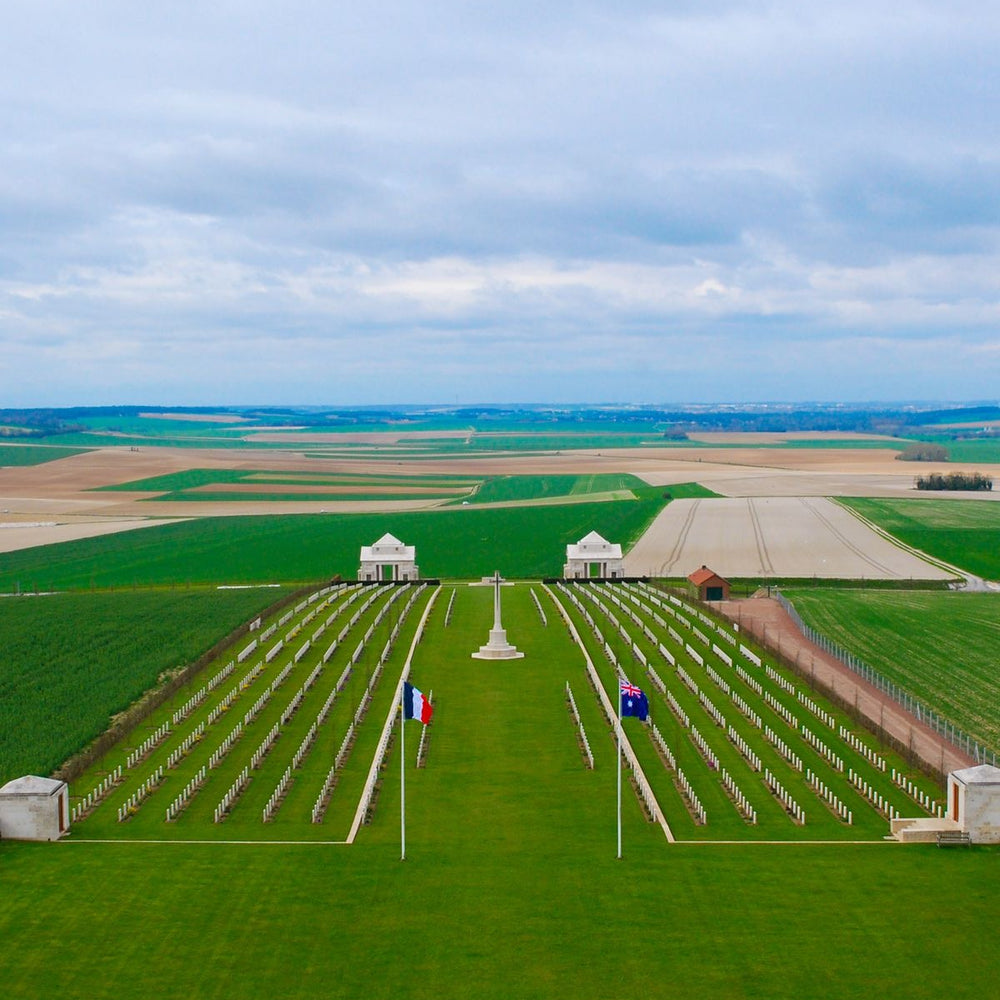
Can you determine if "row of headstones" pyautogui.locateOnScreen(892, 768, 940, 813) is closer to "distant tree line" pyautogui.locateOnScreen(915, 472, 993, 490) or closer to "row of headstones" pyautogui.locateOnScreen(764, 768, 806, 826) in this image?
"row of headstones" pyautogui.locateOnScreen(764, 768, 806, 826)

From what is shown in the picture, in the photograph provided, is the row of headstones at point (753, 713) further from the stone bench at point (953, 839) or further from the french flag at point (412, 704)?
the french flag at point (412, 704)

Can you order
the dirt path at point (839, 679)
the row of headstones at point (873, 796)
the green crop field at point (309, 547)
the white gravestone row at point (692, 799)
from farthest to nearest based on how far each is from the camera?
the green crop field at point (309, 547) → the dirt path at point (839, 679) → the row of headstones at point (873, 796) → the white gravestone row at point (692, 799)

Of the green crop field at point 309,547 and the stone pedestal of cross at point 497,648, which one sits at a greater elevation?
the stone pedestal of cross at point 497,648

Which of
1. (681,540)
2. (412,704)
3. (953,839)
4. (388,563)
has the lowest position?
(681,540)

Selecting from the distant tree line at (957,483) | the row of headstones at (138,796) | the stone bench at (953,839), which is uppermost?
the distant tree line at (957,483)

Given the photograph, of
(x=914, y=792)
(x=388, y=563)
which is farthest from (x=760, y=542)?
(x=914, y=792)

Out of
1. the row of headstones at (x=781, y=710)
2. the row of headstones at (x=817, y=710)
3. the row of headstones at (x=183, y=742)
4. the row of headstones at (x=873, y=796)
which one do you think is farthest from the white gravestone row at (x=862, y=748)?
the row of headstones at (x=183, y=742)

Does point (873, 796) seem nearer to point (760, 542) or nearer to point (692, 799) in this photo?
point (692, 799)

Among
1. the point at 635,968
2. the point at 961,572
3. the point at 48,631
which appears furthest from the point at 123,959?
the point at 961,572
